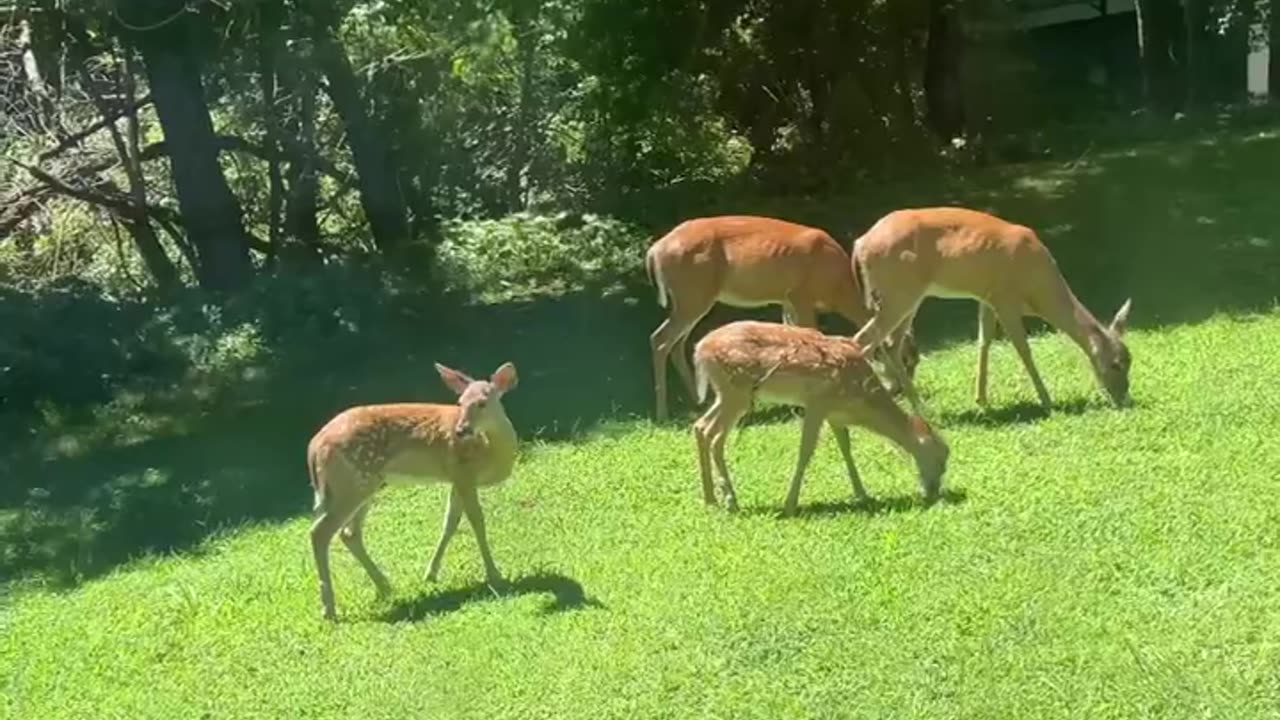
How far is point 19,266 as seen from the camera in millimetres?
17609

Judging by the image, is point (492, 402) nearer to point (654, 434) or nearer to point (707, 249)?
point (654, 434)

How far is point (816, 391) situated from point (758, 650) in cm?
194

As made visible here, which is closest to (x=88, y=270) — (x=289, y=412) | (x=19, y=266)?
(x=19, y=266)

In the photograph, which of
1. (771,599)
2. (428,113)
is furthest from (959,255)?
(428,113)

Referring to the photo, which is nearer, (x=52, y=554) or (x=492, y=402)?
(x=492, y=402)

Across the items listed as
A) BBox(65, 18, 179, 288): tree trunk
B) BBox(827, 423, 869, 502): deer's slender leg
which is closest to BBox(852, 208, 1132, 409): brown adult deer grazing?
BBox(827, 423, 869, 502): deer's slender leg

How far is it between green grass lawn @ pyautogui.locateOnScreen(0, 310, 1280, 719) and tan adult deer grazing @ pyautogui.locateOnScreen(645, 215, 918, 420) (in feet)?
4.64

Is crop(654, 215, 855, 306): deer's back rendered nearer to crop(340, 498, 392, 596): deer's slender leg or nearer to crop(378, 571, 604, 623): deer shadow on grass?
crop(378, 571, 604, 623): deer shadow on grass

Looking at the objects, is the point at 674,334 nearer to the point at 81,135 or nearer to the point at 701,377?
the point at 701,377

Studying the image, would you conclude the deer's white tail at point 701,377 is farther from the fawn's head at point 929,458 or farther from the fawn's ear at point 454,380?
the fawn's ear at point 454,380

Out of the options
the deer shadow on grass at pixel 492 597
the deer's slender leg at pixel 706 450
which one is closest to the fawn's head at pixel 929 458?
the deer's slender leg at pixel 706 450

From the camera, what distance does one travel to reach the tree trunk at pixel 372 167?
57.5 ft

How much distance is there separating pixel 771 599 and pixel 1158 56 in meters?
19.4

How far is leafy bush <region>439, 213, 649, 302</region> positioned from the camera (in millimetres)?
17375
